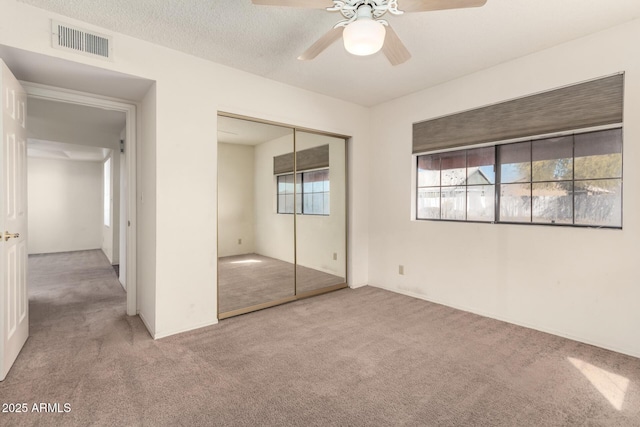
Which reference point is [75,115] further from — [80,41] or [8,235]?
[8,235]

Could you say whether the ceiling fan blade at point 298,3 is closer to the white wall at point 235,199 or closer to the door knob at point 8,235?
the white wall at point 235,199

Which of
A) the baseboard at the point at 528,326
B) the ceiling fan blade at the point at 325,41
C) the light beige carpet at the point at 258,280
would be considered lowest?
the baseboard at the point at 528,326

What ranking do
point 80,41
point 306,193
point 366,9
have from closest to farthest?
point 366,9 < point 80,41 < point 306,193

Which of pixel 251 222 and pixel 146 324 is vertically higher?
pixel 251 222

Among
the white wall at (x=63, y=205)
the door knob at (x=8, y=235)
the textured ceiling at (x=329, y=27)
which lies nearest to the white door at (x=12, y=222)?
the door knob at (x=8, y=235)

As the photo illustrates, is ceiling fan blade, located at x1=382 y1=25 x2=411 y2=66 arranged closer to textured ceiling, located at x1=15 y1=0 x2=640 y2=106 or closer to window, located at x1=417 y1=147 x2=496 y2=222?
textured ceiling, located at x1=15 y1=0 x2=640 y2=106

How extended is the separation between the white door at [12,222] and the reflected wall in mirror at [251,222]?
4.96 ft

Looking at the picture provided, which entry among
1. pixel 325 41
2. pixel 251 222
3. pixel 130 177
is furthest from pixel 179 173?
pixel 325 41

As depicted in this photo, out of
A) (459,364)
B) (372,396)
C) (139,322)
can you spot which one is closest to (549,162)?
(459,364)

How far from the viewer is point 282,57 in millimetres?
2916

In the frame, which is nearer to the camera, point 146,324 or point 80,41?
point 80,41

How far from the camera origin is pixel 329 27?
2430mm

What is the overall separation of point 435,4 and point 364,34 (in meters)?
0.43

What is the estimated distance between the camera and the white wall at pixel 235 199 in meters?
3.19
